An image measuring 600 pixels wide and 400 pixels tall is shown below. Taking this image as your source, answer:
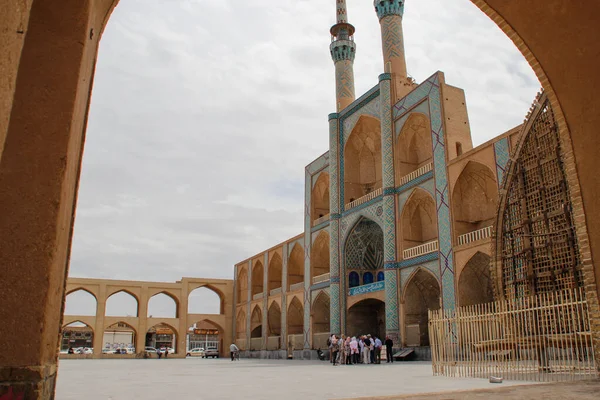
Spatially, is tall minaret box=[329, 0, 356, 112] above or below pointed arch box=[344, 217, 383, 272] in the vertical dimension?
above

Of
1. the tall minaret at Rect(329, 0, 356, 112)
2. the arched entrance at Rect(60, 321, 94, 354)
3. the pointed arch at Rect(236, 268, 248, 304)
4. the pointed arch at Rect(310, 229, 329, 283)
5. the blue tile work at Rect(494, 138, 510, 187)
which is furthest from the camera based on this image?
the arched entrance at Rect(60, 321, 94, 354)

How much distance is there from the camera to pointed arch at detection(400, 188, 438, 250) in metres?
18.6

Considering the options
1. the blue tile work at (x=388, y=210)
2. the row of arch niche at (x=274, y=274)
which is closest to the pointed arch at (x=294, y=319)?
the row of arch niche at (x=274, y=274)

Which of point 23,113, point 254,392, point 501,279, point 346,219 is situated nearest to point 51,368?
point 23,113

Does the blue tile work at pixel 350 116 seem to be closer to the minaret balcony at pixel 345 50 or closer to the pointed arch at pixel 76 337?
the minaret balcony at pixel 345 50

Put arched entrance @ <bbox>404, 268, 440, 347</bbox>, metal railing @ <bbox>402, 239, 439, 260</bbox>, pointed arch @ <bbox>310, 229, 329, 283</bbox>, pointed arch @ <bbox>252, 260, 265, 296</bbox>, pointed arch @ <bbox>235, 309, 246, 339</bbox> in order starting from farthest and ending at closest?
pointed arch @ <bbox>235, 309, 246, 339</bbox> → pointed arch @ <bbox>252, 260, 265, 296</bbox> → pointed arch @ <bbox>310, 229, 329, 283</bbox> → arched entrance @ <bbox>404, 268, 440, 347</bbox> → metal railing @ <bbox>402, 239, 439, 260</bbox>

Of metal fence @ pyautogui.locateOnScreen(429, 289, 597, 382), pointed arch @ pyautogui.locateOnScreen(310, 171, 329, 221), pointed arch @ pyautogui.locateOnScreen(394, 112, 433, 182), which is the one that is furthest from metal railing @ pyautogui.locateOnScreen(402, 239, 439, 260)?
pointed arch @ pyautogui.locateOnScreen(310, 171, 329, 221)

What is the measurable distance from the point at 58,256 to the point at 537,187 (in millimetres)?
8891

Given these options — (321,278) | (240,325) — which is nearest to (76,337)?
(240,325)

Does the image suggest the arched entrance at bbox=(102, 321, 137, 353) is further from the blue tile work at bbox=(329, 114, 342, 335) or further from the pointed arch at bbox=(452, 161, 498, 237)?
the pointed arch at bbox=(452, 161, 498, 237)

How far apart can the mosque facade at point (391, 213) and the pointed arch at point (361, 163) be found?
5cm

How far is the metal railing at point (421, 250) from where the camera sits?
16516mm

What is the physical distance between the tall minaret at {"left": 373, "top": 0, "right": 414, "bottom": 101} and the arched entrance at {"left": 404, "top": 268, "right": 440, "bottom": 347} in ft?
24.9

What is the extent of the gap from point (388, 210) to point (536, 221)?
9.11 meters
